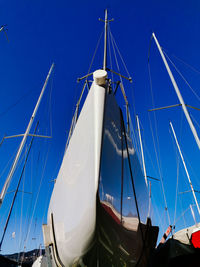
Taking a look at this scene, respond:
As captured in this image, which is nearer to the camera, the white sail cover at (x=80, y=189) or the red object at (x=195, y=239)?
the white sail cover at (x=80, y=189)

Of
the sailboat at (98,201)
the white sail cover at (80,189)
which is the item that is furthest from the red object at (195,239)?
the white sail cover at (80,189)

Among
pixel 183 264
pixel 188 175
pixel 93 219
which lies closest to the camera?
pixel 93 219

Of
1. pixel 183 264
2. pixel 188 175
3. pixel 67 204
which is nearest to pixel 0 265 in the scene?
pixel 188 175

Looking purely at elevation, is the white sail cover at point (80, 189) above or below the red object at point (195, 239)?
above

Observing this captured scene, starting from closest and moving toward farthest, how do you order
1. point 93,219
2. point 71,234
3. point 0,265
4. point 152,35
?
point 93,219 < point 71,234 < point 152,35 < point 0,265

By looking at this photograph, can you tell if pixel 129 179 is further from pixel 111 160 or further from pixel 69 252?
pixel 69 252

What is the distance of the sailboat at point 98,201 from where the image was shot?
2.42 m

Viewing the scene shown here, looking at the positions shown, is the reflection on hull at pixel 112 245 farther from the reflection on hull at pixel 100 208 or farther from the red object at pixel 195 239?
the red object at pixel 195 239

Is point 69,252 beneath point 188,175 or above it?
beneath

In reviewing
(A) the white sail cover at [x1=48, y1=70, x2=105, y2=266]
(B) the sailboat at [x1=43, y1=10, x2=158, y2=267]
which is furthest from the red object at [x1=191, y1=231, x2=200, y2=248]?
(A) the white sail cover at [x1=48, y1=70, x2=105, y2=266]

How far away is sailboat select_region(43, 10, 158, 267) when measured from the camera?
95.2 inches

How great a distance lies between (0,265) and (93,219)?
28.4m

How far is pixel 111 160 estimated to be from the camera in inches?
111

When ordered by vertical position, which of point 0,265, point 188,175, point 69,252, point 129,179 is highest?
point 188,175
